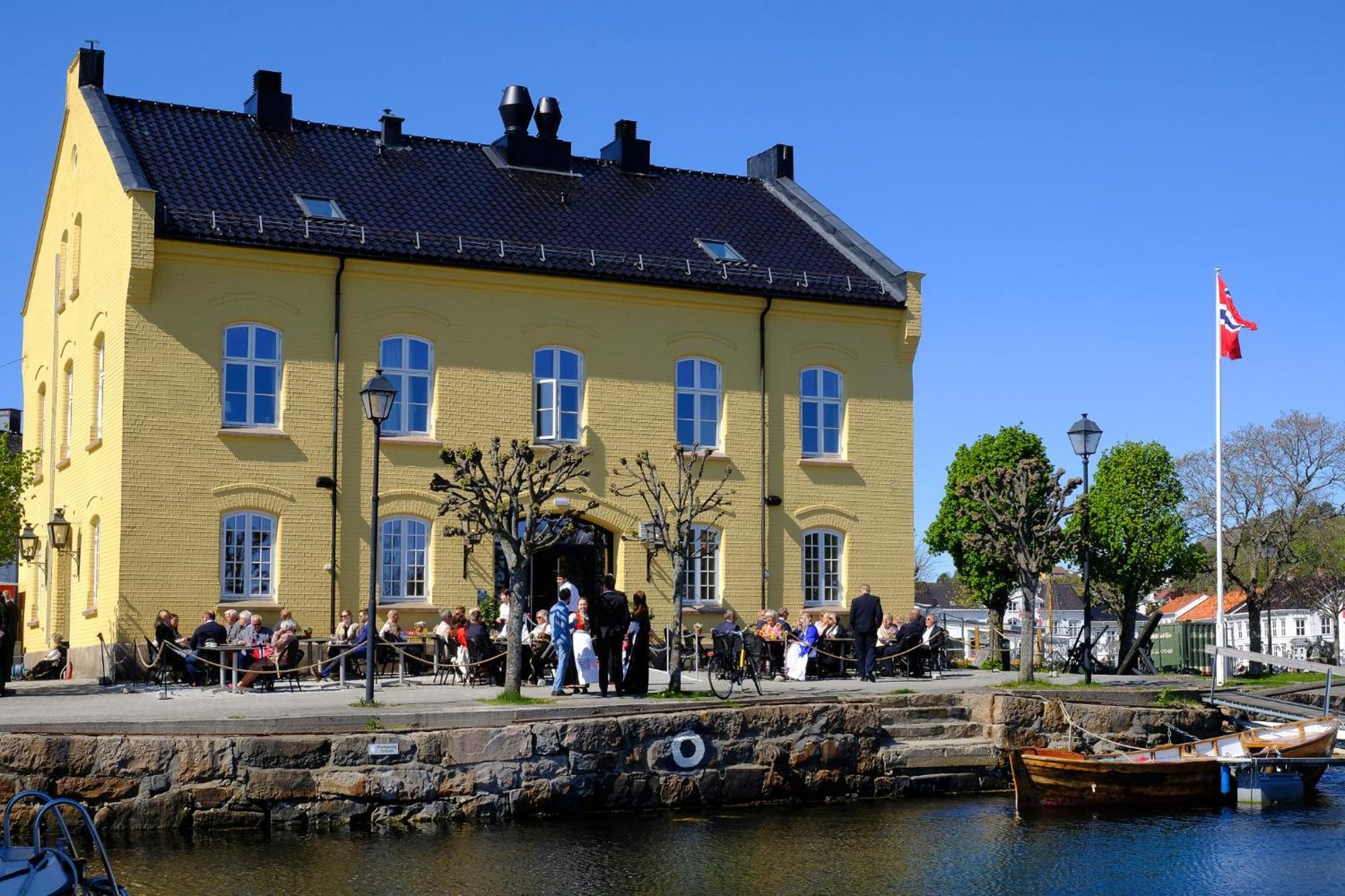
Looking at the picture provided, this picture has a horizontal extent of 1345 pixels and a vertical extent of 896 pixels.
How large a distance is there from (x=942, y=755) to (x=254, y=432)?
13.2 meters

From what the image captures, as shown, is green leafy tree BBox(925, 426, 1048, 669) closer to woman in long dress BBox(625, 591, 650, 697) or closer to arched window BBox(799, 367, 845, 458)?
arched window BBox(799, 367, 845, 458)

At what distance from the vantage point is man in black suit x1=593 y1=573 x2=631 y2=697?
2148 centimetres

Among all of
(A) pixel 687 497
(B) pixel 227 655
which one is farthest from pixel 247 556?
(A) pixel 687 497

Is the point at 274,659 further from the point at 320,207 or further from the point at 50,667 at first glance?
the point at 320,207

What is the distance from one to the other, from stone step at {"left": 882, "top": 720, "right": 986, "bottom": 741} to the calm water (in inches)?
82.1

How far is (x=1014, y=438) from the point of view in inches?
1532

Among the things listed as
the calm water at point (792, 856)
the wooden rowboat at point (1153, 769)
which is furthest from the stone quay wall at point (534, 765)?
the wooden rowboat at point (1153, 769)

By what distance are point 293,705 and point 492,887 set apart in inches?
257

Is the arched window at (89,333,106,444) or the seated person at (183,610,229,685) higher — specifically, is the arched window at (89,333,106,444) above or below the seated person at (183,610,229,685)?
above

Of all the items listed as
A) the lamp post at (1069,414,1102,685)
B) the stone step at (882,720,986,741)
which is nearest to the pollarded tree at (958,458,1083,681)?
the lamp post at (1069,414,1102,685)

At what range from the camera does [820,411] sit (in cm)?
Answer: 3178

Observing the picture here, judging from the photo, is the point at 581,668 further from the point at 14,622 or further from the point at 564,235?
the point at 564,235

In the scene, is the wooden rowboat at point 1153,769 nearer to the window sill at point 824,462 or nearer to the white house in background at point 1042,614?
the window sill at point 824,462

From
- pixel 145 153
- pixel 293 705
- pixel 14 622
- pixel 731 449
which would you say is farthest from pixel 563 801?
pixel 145 153
